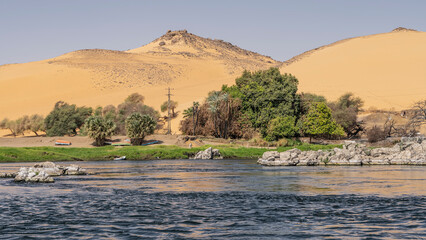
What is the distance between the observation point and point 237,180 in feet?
114

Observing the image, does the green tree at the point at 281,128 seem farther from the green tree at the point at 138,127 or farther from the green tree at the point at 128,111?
the green tree at the point at 128,111

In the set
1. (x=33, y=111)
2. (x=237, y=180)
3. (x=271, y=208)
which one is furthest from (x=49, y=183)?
(x=33, y=111)

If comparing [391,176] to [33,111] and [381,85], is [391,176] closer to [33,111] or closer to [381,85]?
[381,85]

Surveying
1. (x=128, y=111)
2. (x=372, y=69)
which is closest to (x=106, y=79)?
(x=128, y=111)

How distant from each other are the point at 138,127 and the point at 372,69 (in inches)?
2762

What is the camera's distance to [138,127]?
72.2 meters

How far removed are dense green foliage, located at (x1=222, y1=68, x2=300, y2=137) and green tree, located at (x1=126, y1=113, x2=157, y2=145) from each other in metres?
16.0

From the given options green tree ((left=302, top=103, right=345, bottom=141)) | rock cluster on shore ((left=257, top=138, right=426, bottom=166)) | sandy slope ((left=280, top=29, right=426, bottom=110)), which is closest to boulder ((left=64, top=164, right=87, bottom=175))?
rock cluster on shore ((left=257, top=138, right=426, bottom=166))

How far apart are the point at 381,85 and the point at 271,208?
9531 cm

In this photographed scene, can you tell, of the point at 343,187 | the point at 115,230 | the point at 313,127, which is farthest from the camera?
the point at 313,127

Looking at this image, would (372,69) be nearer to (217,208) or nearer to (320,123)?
(320,123)

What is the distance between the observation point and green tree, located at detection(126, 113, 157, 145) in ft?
236

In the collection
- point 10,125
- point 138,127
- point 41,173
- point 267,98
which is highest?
point 267,98

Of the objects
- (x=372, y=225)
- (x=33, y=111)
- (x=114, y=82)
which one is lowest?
(x=372, y=225)
